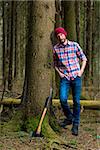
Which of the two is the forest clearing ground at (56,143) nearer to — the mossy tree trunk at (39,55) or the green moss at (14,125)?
the green moss at (14,125)

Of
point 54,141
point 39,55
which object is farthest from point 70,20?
point 54,141

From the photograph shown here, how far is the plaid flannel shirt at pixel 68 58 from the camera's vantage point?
701 centimetres

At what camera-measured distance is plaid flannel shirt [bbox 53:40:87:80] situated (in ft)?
23.0

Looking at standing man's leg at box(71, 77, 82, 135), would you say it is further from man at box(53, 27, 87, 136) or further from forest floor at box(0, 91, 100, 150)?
forest floor at box(0, 91, 100, 150)

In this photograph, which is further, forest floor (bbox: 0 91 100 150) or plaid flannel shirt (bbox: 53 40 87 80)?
plaid flannel shirt (bbox: 53 40 87 80)

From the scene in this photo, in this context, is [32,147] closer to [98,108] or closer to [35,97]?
[35,97]

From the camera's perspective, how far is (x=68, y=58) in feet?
23.0

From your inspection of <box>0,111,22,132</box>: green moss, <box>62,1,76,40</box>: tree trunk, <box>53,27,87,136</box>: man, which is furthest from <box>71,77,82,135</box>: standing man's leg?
<box>62,1,76,40</box>: tree trunk

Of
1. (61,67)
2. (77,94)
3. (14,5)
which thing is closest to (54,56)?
(61,67)

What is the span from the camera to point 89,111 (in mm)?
9719

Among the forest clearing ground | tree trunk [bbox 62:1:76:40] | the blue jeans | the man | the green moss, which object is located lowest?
the forest clearing ground

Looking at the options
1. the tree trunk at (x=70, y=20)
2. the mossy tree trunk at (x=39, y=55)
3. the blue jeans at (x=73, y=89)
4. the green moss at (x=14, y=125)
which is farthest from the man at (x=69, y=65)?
the tree trunk at (x=70, y=20)

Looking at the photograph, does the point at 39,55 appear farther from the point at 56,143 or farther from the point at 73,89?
the point at 56,143

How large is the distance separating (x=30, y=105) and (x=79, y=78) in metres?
1.01
